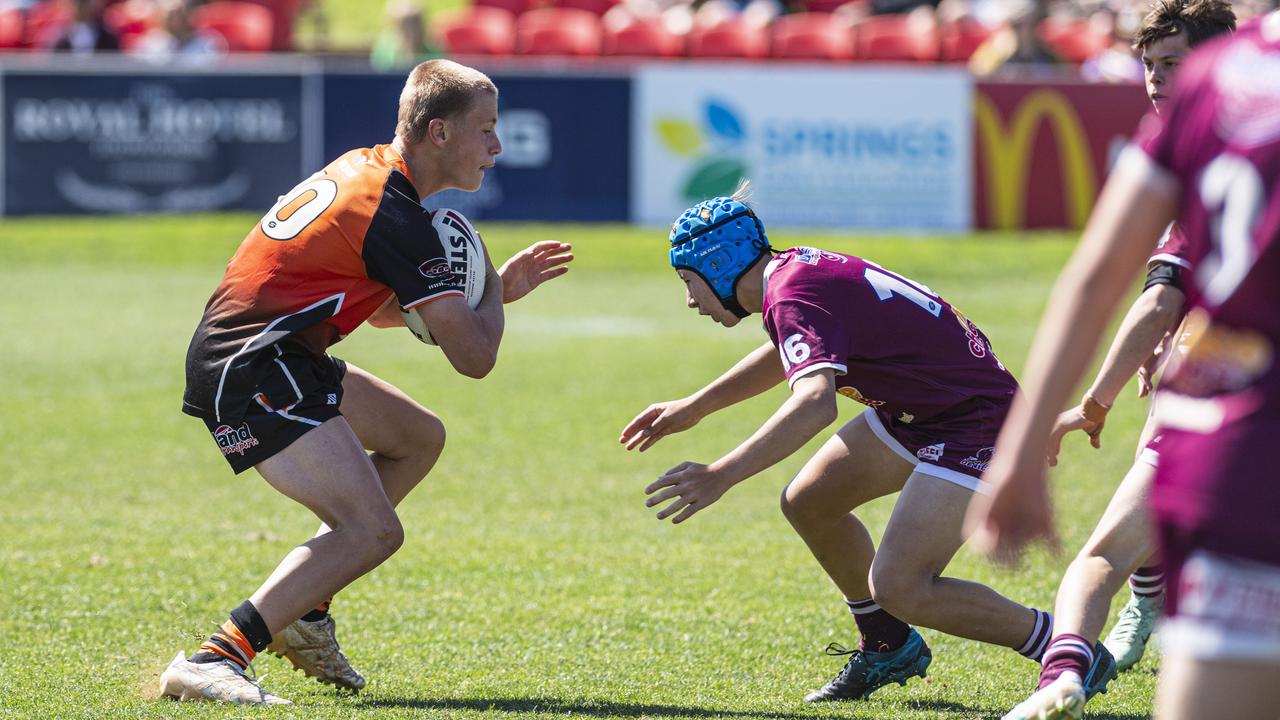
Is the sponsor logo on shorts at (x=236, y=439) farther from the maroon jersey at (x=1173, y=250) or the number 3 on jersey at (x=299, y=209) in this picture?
the maroon jersey at (x=1173, y=250)

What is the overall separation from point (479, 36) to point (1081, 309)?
1916 centimetres

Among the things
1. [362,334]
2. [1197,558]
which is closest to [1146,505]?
[1197,558]

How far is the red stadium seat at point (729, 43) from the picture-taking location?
20469 mm

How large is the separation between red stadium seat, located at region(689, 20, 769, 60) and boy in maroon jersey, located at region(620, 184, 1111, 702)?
1598 cm

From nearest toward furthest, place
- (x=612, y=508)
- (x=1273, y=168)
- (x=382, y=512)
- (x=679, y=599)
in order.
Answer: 1. (x=1273, y=168)
2. (x=382, y=512)
3. (x=679, y=599)
4. (x=612, y=508)

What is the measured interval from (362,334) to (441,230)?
9213mm

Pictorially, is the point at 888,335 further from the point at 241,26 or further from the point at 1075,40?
the point at 241,26

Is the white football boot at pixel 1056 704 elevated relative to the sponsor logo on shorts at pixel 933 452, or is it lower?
lower

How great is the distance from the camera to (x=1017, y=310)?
14.7m

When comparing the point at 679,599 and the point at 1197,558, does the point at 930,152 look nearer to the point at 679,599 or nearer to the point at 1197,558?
the point at 679,599

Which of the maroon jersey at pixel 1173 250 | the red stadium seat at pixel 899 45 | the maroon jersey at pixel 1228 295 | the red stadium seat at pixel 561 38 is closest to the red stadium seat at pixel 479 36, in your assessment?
the red stadium seat at pixel 561 38

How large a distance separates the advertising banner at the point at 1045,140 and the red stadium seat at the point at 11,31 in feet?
37.3

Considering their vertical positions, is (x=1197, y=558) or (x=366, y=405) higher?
(x=1197, y=558)

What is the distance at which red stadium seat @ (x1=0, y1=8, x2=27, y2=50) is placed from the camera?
19766 mm
